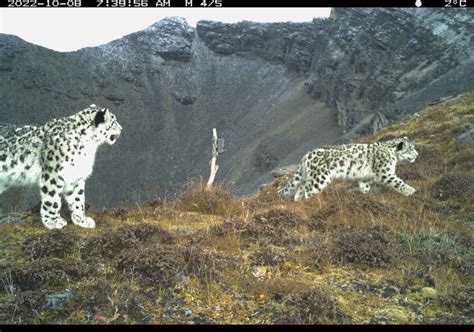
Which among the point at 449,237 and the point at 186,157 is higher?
the point at 449,237

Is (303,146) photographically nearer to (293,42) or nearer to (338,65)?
(338,65)

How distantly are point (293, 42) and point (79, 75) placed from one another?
82.0m

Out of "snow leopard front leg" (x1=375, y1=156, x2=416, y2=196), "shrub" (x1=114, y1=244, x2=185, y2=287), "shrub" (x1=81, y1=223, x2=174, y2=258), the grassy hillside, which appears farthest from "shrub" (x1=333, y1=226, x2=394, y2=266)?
"snow leopard front leg" (x1=375, y1=156, x2=416, y2=196)

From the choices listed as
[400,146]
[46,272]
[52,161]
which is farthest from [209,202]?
[400,146]

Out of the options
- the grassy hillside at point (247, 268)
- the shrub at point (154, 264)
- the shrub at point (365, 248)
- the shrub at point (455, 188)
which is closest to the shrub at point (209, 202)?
the grassy hillside at point (247, 268)

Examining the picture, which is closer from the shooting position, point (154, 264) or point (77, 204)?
point (154, 264)

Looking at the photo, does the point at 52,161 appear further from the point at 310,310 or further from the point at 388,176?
the point at 388,176

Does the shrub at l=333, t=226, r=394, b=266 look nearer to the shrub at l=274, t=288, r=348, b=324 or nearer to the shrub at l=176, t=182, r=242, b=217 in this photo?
the shrub at l=274, t=288, r=348, b=324

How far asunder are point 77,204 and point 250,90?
177137 mm

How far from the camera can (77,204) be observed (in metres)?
12.3

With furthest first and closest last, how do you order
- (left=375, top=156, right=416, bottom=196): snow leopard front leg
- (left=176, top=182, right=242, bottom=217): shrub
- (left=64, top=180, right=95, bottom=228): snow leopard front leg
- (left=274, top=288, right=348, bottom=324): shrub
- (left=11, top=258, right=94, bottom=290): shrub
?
(left=375, top=156, right=416, bottom=196): snow leopard front leg, (left=176, top=182, right=242, bottom=217): shrub, (left=64, top=180, right=95, bottom=228): snow leopard front leg, (left=11, top=258, right=94, bottom=290): shrub, (left=274, top=288, right=348, bottom=324): shrub

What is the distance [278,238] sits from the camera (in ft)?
36.2

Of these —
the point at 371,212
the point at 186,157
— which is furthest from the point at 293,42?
the point at 371,212

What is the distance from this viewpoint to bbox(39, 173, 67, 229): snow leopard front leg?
11492 mm
